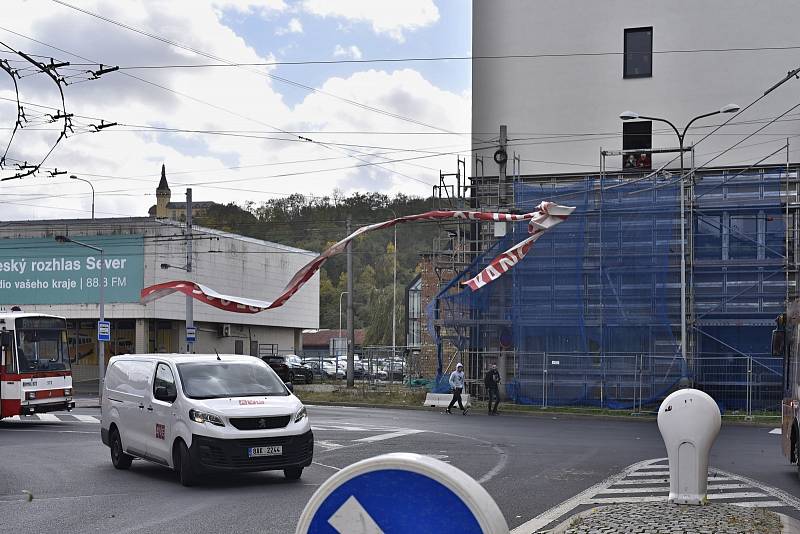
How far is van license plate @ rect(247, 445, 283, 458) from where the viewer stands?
536 inches

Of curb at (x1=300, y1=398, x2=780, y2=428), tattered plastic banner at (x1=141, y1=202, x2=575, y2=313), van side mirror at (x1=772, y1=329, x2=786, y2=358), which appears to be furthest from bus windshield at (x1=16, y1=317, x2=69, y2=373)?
van side mirror at (x1=772, y1=329, x2=786, y2=358)

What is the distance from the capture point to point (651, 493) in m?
12.9

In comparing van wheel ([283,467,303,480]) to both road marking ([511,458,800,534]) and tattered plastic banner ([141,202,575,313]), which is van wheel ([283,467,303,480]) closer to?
road marking ([511,458,800,534])

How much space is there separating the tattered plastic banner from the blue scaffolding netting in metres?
3.64

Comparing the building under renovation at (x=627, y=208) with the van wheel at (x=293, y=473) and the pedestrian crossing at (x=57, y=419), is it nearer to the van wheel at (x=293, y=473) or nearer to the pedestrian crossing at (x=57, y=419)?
the pedestrian crossing at (x=57, y=419)

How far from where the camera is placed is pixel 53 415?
31.2m

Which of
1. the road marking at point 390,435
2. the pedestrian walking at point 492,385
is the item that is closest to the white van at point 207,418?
the road marking at point 390,435

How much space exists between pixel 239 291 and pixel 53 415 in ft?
103

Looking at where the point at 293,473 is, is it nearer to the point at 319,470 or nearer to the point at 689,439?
the point at 319,470

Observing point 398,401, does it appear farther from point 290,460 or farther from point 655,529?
point 655,529

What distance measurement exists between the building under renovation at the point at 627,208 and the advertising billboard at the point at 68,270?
65.4 feet

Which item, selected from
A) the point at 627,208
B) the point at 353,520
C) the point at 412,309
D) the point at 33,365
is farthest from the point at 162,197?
the point at 353,520

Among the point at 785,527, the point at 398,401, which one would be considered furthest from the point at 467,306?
the point at 785,527

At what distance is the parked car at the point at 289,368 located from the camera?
50406mm
